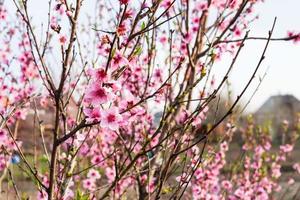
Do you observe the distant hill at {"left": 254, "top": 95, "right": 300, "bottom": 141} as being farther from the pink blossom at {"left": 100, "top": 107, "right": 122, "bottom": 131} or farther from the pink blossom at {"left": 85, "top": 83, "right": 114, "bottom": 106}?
the pink blossom at {"left": 85, "top": 83, "right": 114, "bottom": 106}

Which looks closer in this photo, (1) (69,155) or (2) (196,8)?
(1) (69,155)

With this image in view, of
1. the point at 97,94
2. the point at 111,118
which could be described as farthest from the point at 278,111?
the point at 97,94

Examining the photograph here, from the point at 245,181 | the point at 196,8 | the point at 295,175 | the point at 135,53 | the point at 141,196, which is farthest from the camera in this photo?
the point at 295,175

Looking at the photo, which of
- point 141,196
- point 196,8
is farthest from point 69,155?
point 196,8

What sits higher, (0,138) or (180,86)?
(180,86)

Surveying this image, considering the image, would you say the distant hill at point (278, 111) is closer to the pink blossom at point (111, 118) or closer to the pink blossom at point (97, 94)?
the pink blossom at point (111, 118)

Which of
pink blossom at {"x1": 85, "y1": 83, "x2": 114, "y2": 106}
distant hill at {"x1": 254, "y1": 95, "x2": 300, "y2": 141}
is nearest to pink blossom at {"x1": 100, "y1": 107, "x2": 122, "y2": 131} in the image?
pink blossom at {"x1": 85, "y1": 83, "x2": 114, "y2": 106}

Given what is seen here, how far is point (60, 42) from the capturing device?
8.95ft

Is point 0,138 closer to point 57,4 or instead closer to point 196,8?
point 57,4

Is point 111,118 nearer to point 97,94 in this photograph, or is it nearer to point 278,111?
point 97,94

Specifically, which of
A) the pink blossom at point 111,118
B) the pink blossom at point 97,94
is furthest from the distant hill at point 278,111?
the pink blossom at point 97,94

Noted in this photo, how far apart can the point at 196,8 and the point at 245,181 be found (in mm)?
3298

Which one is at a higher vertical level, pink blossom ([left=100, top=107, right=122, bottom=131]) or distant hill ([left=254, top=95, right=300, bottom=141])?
distant hill ([left=254, top=95, right=300, bottom=141])

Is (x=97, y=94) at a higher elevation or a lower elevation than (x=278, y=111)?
lower
